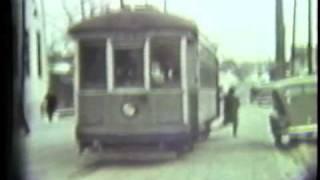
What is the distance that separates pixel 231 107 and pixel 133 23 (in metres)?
0.51

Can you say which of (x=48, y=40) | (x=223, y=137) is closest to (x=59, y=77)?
(x=48, y=40)

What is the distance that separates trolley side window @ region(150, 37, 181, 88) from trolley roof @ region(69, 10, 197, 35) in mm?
54

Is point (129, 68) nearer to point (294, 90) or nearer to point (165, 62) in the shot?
point (165, 62)

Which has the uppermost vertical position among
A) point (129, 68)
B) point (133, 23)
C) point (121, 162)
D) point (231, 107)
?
point (133, 23)

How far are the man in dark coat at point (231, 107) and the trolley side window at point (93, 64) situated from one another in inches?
19.1

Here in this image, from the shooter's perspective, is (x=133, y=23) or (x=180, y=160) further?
(x=180, y=160)

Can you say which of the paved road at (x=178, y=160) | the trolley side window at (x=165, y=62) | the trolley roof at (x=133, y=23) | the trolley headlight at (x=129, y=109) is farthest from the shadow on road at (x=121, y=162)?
the trolley roof at (x=133, y=23)

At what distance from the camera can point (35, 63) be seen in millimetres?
7523

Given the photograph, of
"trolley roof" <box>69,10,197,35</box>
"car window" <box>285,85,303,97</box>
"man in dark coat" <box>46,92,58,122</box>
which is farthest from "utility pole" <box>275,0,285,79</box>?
"man in dark coat" <box>46,92,58,122</box>

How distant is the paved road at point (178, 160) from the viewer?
24.6 ft

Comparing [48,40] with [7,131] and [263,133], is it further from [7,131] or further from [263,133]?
[263,133]

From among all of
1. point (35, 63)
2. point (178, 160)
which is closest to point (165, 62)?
point (178, 160)

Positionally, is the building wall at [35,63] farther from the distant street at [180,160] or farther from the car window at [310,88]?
the car window at [310,88]

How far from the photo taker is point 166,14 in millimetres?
7449
